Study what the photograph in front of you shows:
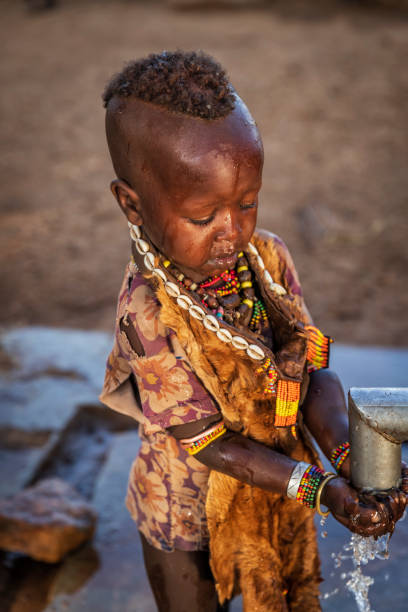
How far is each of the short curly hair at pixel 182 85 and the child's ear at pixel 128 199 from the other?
7.3 inches

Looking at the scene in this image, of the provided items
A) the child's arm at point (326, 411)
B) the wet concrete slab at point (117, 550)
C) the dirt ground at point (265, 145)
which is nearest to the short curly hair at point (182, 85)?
the child's arm at point (326, 411)

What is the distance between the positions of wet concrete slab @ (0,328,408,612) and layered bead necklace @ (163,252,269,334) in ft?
3.16

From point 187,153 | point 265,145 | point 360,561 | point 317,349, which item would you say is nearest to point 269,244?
point 317,349

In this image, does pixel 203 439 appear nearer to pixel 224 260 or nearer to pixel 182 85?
pixel 224 260

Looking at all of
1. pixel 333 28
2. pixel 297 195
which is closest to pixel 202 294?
pixel 297 195

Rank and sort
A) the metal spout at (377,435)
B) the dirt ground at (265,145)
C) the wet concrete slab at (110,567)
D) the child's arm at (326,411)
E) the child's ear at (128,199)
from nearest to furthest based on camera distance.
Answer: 1. the metal spout at (377,435)
2. the child's ear at (128,199)
3. the child's arm at (326,411)
4. the wet concrete slab at (110,567)
5. the dirt ground at (265,145)

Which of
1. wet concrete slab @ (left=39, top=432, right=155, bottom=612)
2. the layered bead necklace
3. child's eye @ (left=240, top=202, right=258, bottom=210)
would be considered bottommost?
wet concrete slab @ (left=39, top=432, right=155, bottom=612)

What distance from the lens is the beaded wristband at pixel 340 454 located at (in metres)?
1.45

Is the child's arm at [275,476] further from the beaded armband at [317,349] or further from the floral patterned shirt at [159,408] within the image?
the beaded armband at [317,349]

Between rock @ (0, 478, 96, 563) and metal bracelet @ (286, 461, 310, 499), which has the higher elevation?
metal bracelet @ (286, 461, 310, 499)

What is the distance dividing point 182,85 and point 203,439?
0.74 metres

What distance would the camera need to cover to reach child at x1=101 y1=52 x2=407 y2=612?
125 centimetres

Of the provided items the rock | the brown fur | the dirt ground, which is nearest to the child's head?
the brown fur

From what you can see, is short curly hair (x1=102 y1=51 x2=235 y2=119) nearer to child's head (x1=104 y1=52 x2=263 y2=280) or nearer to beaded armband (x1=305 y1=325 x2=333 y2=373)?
child's head (x1=104 y1=52 x2=263 y2=280)
